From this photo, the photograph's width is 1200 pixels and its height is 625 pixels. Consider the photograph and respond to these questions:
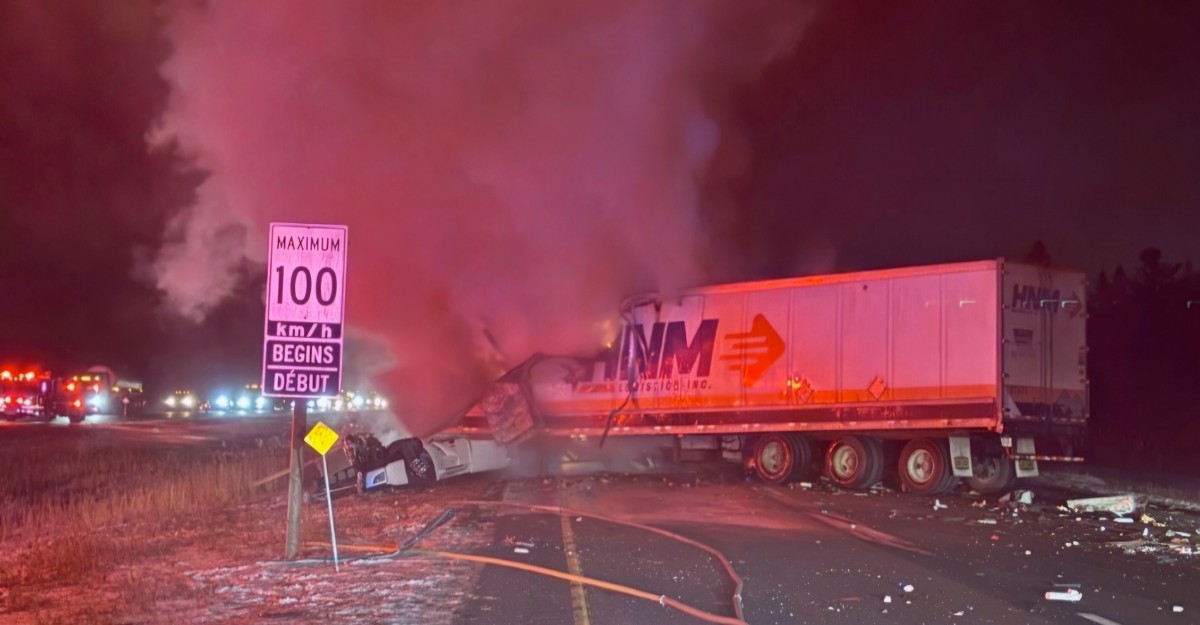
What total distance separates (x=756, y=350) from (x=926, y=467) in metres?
3.39

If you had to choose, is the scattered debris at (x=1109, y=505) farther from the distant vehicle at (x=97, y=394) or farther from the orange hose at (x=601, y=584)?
the distant vehicle at (x=97, y=394)

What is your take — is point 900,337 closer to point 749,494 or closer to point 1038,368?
point 1038,368

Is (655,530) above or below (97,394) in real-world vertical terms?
below

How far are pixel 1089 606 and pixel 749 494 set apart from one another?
27.1ft

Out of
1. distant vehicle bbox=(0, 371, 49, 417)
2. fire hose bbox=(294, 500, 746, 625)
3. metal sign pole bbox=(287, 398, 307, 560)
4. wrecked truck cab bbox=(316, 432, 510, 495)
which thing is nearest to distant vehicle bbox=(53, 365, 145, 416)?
distant vehicle bbox=(0, 371, 49, 417)

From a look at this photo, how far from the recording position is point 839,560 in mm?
9289

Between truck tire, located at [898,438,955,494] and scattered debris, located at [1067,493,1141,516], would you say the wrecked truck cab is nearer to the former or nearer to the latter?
truck tire, located at [898,438,955,494]

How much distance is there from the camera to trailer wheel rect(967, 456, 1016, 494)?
1517 cm

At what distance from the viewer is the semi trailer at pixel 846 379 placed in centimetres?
1482

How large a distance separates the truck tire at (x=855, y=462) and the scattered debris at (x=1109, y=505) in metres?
3.15

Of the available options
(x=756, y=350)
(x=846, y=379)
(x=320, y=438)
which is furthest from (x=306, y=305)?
(x=846, y=379)

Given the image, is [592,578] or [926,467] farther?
[926,467]

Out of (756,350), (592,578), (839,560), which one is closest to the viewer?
(592,578)

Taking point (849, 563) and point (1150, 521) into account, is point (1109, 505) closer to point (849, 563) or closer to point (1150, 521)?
point (1150, 521)
